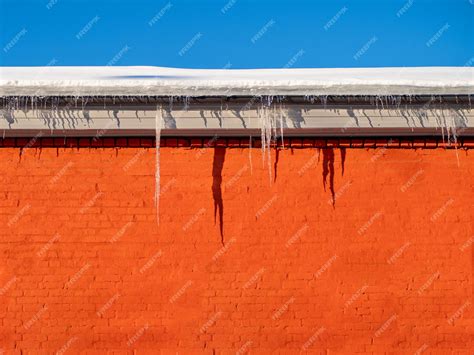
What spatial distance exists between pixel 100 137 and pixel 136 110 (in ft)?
1.59

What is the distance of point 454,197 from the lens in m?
4.62

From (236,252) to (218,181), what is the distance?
0.68 metres

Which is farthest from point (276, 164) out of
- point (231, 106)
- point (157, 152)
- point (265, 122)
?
point (157, 152)

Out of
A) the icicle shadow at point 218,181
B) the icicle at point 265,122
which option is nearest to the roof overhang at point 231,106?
the icicle at point 265,122

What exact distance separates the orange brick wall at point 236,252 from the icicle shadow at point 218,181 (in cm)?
1

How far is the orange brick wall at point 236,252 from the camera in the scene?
446 centimetres

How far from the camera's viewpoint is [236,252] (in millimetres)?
4547

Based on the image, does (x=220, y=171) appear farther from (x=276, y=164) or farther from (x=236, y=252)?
(x=236, y=252)

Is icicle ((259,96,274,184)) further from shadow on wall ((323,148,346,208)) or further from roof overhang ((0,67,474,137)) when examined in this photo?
shadow on wall ((323,148,346,208))

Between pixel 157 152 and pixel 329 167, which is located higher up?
pixel 157 152

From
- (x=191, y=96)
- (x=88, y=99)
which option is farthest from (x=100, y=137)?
(x=191, y=96)

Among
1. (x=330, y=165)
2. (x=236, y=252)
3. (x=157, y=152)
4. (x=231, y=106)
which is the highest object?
(x=231, y=106)

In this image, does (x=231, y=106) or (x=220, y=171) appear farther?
(x=220, y=171)

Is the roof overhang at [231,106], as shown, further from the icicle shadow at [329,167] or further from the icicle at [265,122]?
the icicle shadow at [329,167]
